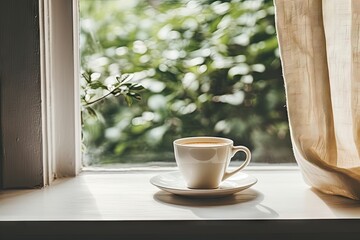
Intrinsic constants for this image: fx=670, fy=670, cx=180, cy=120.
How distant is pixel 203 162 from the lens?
48.1 inches

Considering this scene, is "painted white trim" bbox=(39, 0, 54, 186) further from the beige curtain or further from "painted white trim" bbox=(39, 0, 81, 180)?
the beige curtain

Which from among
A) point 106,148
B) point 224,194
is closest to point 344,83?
point 224,194

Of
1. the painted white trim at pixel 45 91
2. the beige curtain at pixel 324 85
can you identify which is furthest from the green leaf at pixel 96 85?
the beige curtain at pixel 324 85

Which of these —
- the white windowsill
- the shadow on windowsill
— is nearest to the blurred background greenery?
the white windowsill

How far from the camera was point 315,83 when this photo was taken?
1227mm

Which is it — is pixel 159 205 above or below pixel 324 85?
below

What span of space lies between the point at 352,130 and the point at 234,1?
442mm

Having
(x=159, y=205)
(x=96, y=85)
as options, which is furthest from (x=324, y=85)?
(x=96, y=85)

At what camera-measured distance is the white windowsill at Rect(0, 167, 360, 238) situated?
3.69 feet

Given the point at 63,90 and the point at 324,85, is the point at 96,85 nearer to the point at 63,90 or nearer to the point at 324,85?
the point at 63,90

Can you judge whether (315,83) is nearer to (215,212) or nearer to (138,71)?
(215,212)

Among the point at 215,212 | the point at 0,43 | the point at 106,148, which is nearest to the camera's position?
the point at 215,212

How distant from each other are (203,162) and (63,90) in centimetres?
37

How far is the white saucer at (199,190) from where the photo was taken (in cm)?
122
